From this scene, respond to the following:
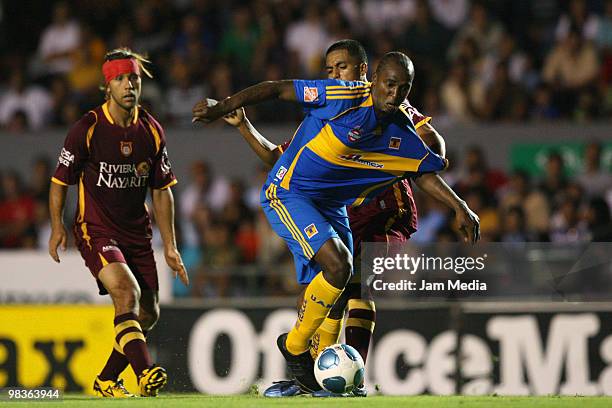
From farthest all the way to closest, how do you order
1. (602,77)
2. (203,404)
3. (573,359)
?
(602,77)
(573,359)
(203,404)

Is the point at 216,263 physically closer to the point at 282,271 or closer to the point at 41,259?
the point at 282,271

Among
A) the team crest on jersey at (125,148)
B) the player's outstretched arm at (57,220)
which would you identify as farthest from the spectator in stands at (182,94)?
the player's outstretched arm at (57,220)

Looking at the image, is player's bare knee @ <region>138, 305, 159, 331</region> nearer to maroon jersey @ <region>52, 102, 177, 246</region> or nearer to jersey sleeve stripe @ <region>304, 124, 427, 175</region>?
maroon jersey @ <region>52, 102, 177, 246</region>

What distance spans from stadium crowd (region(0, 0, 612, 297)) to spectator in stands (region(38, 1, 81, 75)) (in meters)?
0.03

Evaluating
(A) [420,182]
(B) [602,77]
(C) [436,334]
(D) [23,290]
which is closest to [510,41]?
(B) [602,77]

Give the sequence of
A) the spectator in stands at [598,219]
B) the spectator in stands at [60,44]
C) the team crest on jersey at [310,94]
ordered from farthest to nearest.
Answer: the spectator in stands at [60,44] → the spectator in stands at [598,219] → the team crest on jersey at [310,94]

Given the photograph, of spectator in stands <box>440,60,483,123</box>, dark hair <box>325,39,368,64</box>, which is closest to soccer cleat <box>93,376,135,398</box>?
dark hair <box>325,39,368,64</box>

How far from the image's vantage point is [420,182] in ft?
27.8

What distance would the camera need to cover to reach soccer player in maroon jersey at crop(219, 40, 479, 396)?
342 inches

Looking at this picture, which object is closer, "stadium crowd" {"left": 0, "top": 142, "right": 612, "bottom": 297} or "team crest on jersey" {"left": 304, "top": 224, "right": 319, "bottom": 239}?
"team crest on jersey" {"left": 304, "top": 224, "right": 319, "bottom": 239}

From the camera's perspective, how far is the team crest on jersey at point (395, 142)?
8.20m

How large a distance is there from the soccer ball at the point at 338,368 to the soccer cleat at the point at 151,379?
100 cm

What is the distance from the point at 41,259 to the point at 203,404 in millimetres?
6773

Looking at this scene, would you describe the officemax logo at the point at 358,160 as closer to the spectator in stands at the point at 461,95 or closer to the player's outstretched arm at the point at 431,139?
the player's outstretched arm at the point at 431,139
